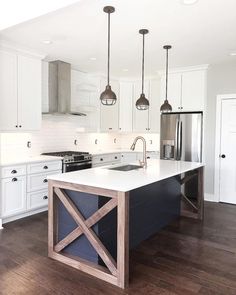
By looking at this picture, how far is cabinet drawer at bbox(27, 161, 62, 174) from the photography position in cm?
423

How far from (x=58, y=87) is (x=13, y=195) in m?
2.15

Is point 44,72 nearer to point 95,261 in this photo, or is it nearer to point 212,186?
point 95,261

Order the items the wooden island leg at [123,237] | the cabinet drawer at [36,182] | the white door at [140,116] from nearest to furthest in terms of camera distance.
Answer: the wooden island leg at [123,237]
the cabinet drawer at [36,182]
the white door at [140,116]

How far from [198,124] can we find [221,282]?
3364 millimetres

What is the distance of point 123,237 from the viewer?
2.39 meters

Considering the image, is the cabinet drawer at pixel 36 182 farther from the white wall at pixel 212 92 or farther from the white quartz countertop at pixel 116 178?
the white wall at pixel 212 92

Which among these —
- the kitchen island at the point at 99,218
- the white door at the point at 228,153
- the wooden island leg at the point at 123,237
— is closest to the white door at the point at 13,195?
the kitchen island at the point at 99,218

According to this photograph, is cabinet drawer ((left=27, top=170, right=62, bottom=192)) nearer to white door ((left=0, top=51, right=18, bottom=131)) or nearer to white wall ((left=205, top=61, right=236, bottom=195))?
white door ((left=0, top=51, right=18, bottom=131))

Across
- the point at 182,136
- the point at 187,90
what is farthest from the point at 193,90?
the point at 182,136

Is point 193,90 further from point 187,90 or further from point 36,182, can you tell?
point 36,182

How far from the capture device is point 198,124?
5.31m

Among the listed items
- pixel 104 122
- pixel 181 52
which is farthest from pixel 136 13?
pixel 104 122

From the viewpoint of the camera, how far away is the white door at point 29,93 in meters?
4.24

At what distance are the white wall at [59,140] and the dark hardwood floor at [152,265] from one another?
1366 millimetres
